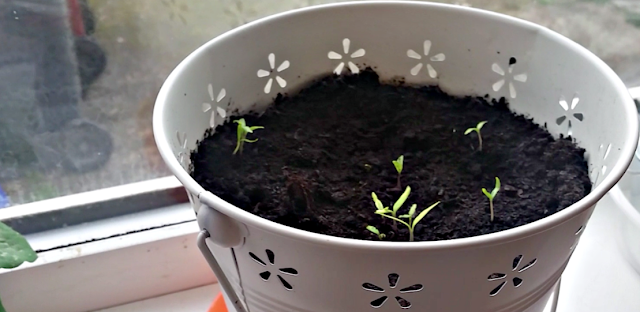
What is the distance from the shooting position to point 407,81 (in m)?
0.80

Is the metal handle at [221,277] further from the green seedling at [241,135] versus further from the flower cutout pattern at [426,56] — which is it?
the flower cutout pattern at [426,56]

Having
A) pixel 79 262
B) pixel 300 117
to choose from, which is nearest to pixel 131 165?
pixel 79 262

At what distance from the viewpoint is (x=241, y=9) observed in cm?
79

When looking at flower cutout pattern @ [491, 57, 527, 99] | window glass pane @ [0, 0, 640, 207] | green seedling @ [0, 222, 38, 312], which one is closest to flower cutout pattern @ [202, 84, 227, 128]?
window glass pane @ [0, 0, 640, 207]

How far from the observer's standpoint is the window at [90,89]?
28.1 inches

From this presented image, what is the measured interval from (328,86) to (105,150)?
1.14ft

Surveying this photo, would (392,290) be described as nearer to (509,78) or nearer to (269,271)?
(269,271)

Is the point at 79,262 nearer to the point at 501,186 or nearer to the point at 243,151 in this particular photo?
the point at 243,151

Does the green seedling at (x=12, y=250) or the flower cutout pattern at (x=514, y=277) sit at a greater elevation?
the flower cutout pattern at (x=514, y=277)

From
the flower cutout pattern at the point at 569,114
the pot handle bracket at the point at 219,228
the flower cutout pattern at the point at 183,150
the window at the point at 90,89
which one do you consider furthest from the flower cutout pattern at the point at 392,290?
the window at the point at 90,89

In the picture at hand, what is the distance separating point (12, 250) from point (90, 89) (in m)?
0.25

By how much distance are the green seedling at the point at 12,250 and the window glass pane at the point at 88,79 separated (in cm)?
18

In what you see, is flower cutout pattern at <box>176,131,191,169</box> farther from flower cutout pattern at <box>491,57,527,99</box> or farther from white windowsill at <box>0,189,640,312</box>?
flower cutout pattern at <box>491,57,527,99</box>

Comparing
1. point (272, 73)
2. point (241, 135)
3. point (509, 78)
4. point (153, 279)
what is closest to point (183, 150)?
point (241, 135)
